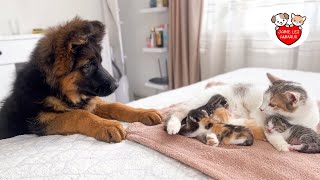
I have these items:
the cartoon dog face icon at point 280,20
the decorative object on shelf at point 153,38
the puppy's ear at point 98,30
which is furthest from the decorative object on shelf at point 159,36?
the puppy's ear at point 98,30

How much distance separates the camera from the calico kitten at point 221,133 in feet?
2.29

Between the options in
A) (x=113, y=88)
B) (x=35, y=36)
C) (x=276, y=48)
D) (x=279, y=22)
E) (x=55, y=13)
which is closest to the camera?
(x=113, y=88)

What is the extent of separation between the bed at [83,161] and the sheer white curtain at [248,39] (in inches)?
56.6

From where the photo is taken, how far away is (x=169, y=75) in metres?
2.44

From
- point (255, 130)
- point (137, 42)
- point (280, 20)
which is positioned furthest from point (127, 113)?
point (137, 42)

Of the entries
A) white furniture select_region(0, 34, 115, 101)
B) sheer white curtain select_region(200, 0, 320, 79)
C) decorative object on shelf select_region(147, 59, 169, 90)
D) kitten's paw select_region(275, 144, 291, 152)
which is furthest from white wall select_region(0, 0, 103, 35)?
kitten's paw select_region(275, 144, 291, 152)

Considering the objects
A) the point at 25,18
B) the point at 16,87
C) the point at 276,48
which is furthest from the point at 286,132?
the point at 25,18

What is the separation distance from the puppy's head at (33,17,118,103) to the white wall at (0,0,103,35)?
126 cm

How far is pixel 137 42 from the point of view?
9.50 feet

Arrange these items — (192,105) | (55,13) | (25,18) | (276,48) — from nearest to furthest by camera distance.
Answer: (192,105) < (276,48) < (25,18) < (55,13)

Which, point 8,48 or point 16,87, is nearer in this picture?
point 16,87

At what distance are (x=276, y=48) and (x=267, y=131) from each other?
1.25 m

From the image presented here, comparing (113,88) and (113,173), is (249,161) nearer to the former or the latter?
(113,173)

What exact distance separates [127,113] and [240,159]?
1.54 ft
